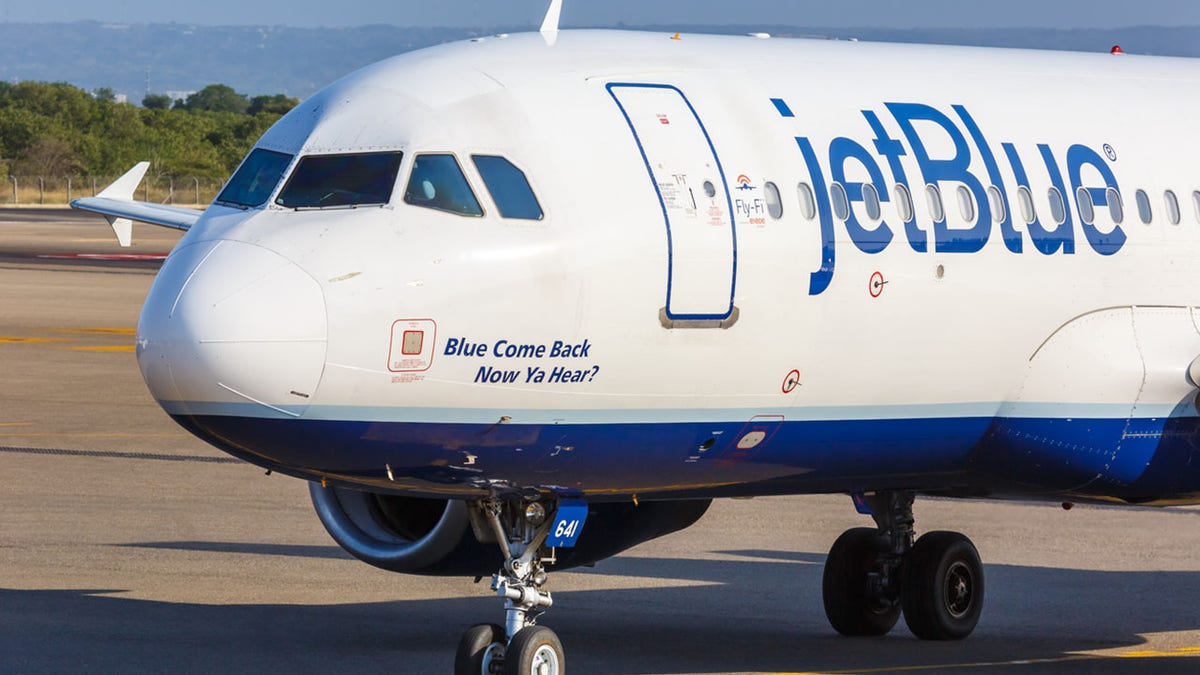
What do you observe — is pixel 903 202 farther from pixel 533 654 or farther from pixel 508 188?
pixel 533 654

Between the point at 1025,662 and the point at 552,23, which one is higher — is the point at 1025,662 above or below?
below

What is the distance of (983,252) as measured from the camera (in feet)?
45.7

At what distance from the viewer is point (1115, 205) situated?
48.8ft

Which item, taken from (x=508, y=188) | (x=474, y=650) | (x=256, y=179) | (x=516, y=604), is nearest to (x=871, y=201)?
(x=508, y=188)

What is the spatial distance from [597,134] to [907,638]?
587 cm

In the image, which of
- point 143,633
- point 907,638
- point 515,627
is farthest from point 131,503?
point 515,627

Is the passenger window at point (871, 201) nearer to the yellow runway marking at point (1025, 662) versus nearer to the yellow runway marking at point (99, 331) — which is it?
the yellow runway marking at point (1025, 662)

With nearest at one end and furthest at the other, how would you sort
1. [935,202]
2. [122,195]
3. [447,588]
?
1. [935,202]
2. [447,588]
3. [122,195]

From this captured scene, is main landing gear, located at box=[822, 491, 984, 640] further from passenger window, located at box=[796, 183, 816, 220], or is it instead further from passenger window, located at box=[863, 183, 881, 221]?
passenger window, located at box=[796, 183, 816, 220]

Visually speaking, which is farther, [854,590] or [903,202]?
[854,590]

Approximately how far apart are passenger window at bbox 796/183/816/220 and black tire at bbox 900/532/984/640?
4.15 metres

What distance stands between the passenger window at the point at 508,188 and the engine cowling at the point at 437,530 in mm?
2605

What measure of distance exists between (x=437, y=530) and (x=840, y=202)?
132 inches

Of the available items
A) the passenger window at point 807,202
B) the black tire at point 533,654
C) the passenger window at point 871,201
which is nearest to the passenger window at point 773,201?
the passenger window at point 807,202
